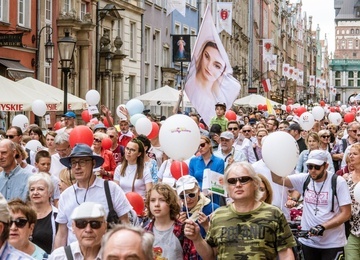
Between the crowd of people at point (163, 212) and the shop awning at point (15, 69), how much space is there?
13.1m

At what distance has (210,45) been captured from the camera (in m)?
17.4

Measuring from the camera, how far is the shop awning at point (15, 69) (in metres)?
23.3

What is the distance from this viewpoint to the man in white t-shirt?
6.95 meters

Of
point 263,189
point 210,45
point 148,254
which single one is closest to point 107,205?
point 263,189

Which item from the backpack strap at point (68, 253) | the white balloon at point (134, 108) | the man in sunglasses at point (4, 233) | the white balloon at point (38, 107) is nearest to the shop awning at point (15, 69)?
the white balloon at point (134, 108)

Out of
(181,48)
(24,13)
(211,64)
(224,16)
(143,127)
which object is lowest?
(143,127)

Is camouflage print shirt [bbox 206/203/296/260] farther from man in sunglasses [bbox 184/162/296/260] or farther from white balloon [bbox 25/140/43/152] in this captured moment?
white balloon [bbox 25/140/43/152]

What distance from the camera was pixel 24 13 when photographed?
83.1 feet

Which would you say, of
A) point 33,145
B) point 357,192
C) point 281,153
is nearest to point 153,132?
point 33,145

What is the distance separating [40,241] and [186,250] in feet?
4.18

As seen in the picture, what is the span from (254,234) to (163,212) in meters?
0.93

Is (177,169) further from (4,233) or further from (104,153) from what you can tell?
(4,233)

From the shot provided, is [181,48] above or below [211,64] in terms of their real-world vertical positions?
above

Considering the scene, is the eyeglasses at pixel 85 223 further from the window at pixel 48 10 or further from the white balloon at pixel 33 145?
the window at pixel 48 10
